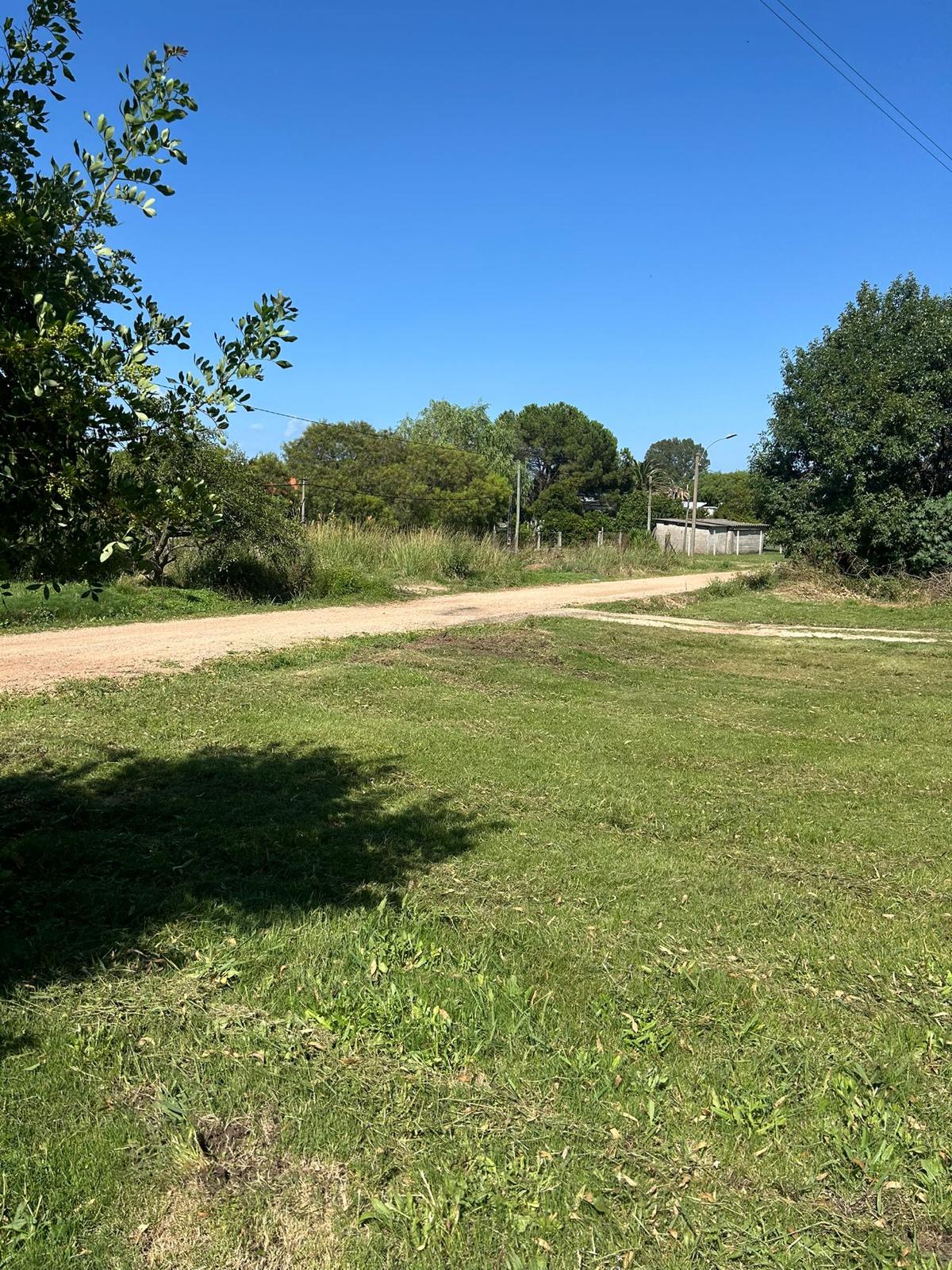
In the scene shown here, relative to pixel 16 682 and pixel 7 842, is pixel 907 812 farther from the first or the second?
pixel 16 682

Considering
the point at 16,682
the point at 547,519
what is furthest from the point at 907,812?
the point at 547,519

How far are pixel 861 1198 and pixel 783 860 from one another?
2.65m

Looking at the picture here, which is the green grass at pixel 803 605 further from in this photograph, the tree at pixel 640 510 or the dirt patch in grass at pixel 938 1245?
the tree at pixel 640 510

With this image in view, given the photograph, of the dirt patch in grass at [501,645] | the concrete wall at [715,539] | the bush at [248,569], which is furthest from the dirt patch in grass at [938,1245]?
A: the concrete wall at [715,539]

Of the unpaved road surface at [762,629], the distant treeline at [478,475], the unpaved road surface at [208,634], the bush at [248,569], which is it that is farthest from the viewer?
the distant treeline at [478,475]

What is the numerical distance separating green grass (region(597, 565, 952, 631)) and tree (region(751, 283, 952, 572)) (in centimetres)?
106

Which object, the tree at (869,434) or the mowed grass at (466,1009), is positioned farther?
the tree at (869,434)

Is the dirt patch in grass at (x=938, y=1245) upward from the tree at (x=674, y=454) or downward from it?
downward

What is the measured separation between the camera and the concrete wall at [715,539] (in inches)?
2388

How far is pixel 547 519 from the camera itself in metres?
55.6

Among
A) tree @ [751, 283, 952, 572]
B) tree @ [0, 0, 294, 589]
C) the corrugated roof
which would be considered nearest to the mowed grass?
tree @ [0, 0, 294, 589]

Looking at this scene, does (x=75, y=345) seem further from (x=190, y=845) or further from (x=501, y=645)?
(x=501, y=645)

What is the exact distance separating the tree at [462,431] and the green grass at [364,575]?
22179mm

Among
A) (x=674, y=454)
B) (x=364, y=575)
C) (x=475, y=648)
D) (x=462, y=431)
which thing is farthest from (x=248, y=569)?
(x=674, y=454)
